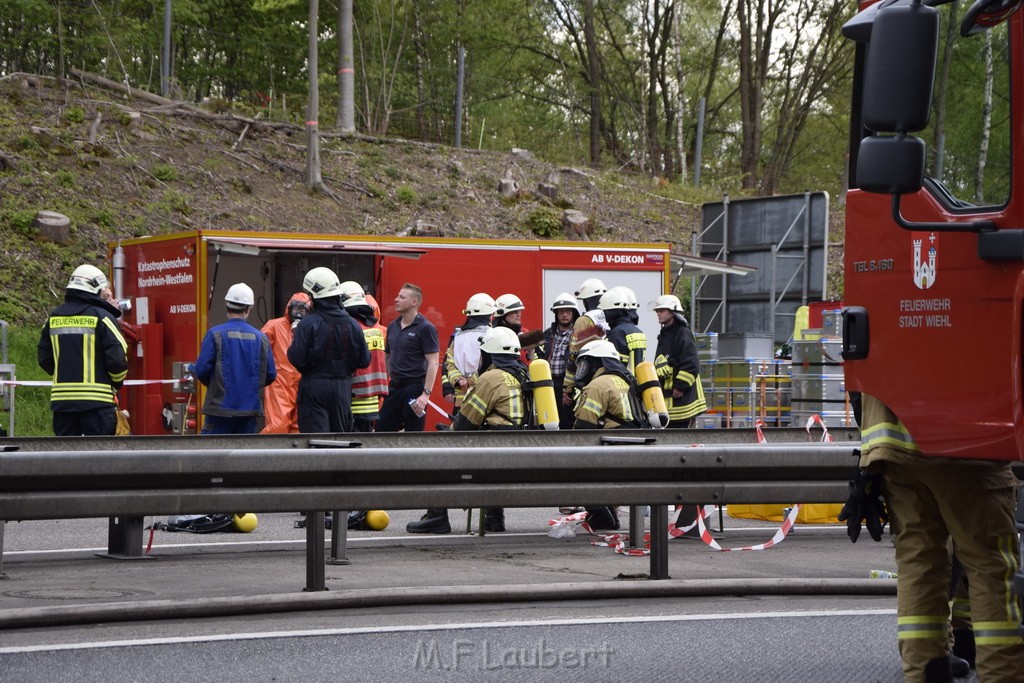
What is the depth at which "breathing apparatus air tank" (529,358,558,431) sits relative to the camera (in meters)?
10.3

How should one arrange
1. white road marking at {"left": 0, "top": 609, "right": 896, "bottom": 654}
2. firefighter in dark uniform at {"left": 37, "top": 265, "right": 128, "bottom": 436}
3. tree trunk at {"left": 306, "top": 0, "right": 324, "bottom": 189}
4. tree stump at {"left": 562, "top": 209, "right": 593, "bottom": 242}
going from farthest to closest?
tree stump at {"left": 562, "top": 209, "right": 593, "bottom": 242}
tree trunk at {"left": 306, "top": 0, "right": 324, "bottom": 189}
firefighter in dark uniform at {"left": 37, "top": 265, "right": 128, "bottom": 436}
white road marking at {"left": 0, "top": 609, "right": 896, "bottom": 654}

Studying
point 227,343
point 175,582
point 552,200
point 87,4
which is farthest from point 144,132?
point 175,582

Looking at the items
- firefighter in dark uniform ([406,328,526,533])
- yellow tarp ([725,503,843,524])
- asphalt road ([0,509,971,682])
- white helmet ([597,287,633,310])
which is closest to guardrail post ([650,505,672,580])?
asphalt road ([0,509,971,682])

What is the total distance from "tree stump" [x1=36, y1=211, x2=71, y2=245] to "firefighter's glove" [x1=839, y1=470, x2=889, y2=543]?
18437 millimetres

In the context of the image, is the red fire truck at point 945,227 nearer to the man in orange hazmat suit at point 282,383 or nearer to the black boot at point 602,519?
the black boot at point 602,519

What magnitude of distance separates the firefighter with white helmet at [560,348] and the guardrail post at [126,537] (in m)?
4.80

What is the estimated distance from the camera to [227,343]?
431 inches

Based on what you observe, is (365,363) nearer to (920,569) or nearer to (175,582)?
(175,582)

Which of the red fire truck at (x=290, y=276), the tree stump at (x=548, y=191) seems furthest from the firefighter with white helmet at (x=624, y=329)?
the tree stump at (x=548, y=191)

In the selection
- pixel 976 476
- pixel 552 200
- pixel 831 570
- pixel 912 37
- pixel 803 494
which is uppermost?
pixel 552 200

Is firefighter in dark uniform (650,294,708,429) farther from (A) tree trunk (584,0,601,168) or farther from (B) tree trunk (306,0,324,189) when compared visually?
(A) tree trunk (584,0,601,168)

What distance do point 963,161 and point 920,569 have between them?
1.41 meters

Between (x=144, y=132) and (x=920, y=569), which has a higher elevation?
(x=144, y=132)

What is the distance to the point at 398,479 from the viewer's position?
725 centimetres
